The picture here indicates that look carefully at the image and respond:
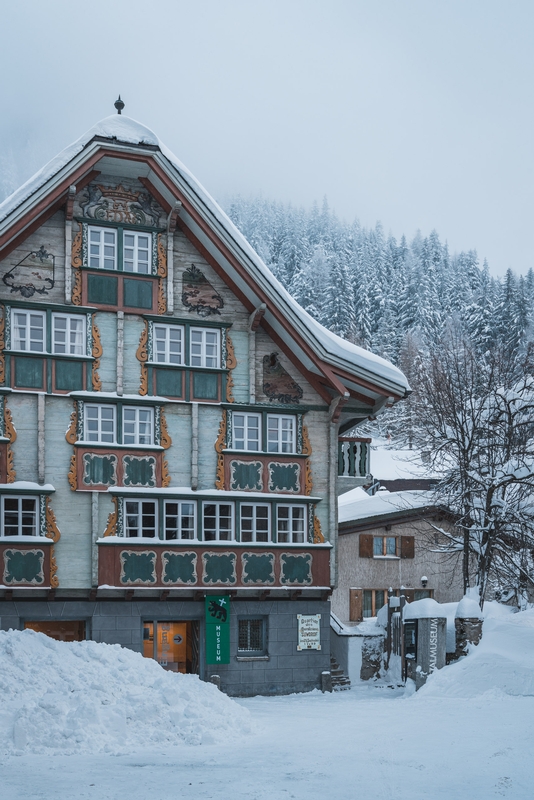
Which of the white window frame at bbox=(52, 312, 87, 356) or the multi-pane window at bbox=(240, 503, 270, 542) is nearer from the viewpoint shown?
the white window frame at bbox=(52, 312, 87, 356)

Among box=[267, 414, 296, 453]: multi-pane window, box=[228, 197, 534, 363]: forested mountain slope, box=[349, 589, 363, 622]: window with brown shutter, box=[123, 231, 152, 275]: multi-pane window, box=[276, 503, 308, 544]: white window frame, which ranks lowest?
box=[349, 589, 363, 622]: window with brown shutter

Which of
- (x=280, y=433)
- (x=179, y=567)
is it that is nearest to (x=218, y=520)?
(x=179, y=567)

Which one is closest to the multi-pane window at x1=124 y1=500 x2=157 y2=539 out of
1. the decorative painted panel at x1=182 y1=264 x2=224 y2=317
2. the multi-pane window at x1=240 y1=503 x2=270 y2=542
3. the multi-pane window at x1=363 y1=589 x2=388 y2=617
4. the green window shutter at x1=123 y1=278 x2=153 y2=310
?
the multi-pane window at x1=240 y1=503 x2=270 y2=542

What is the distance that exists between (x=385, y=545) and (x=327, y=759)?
26.8 meters

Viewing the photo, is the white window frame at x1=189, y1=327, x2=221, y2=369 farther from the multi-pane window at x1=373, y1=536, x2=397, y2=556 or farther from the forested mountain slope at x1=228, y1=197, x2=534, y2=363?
the forested mountain slope at x1=228, y1=197, x2=534, y2=363

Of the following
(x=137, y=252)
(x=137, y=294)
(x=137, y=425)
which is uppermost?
(x=137, y=252)

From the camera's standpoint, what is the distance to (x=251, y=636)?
90.3 ft

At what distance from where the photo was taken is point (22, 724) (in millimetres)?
15047

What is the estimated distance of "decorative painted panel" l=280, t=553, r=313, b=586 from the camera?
27.6 m

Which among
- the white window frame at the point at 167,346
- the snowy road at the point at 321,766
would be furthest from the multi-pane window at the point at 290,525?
the snowy road at the point at 321,766

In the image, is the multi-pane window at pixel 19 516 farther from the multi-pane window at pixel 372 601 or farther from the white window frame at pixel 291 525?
the multi-pane window at pixel 372 601

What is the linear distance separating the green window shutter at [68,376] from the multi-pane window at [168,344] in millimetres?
2170

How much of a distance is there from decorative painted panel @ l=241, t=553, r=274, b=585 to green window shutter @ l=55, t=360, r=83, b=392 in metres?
6.44

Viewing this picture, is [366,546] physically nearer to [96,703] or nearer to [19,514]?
[19,514]
